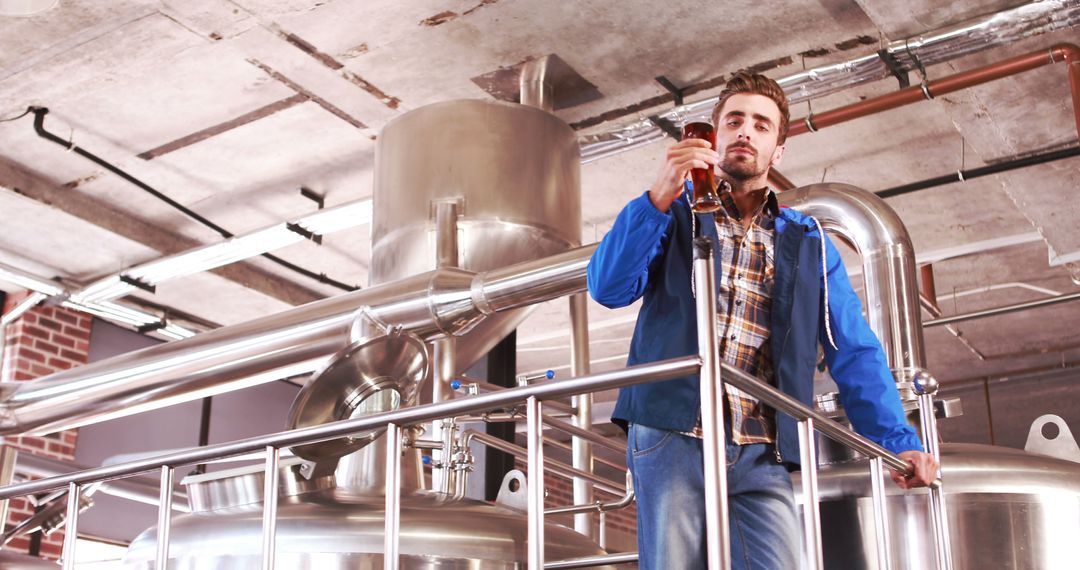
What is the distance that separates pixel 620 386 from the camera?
2.17m

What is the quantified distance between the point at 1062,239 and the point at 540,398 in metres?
5.07

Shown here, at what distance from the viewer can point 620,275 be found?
2402 millimetres

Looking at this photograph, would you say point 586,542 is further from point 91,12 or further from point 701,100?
point 91,12

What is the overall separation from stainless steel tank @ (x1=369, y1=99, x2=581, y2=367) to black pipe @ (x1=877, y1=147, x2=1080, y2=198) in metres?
2.17

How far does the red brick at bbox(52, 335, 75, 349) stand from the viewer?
26.8 ft

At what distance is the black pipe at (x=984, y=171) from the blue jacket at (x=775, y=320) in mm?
3376

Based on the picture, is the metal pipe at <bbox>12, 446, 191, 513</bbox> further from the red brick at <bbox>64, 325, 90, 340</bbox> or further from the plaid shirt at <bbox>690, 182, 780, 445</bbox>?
the plaid shirt at <bbox>690, 182, 780, 445</bbox>

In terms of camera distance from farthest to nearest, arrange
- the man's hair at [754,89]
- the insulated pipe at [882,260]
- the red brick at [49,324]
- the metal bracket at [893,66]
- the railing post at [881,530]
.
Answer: the red brick at [49,324], the metal bracket at [893,66], the insulated pipe at [882,260], the man's hair at [754,89], the railing post at [881,530]

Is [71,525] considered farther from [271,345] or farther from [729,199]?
A: [729,199]

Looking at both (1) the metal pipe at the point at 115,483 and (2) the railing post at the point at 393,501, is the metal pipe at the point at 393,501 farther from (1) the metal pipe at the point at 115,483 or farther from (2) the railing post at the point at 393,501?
(1) the metal pipe at the point at 115,483

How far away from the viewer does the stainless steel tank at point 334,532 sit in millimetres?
3602

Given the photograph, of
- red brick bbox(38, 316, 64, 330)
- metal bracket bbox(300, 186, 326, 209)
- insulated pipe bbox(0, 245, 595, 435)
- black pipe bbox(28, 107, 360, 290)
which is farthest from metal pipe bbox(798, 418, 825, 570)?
red brick bbox(38, 316, 64, 330)

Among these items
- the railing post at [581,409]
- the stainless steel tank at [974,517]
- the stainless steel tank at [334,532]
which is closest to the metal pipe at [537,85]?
the railing post at [581,409]

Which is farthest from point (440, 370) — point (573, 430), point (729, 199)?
point (729, 199)
